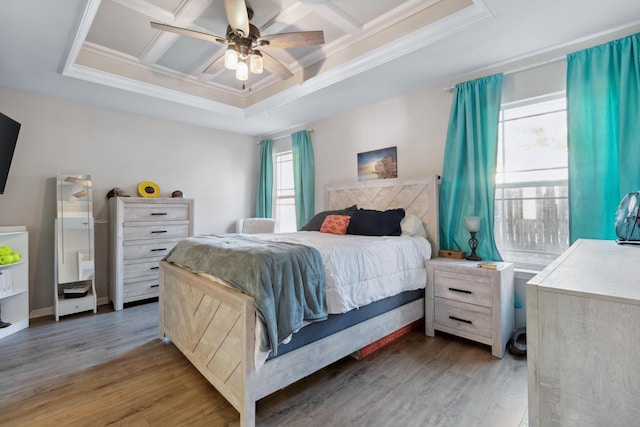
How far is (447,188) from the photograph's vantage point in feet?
9.91

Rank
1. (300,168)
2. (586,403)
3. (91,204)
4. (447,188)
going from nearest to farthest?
(586,403) → (447,188) → (91,204) → (300,168)

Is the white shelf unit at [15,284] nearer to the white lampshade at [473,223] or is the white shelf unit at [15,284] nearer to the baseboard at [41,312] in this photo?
the baseboard at [41,312]

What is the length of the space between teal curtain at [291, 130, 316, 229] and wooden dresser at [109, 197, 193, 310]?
1688 mm

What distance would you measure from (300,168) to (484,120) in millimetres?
2599

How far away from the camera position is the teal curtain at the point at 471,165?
2.73 metres

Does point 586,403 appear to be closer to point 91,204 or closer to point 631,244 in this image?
point 631,244

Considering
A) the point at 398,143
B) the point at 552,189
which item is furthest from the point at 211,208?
the point at 552,189

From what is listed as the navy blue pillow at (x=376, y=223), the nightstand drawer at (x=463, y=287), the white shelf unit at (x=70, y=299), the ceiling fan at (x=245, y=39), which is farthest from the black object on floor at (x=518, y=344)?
the white shelf unit at (x=70, y=299)

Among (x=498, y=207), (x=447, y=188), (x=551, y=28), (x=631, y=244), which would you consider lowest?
(x=631, y=244)

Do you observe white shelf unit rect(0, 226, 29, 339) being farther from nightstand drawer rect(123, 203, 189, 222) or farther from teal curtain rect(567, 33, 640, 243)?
teal curtain rect(567, 33, 640, 243)

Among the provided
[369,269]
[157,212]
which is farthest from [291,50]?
[157,212]

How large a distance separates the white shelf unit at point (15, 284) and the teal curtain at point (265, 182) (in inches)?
118

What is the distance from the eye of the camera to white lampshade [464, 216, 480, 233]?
267 centimetres

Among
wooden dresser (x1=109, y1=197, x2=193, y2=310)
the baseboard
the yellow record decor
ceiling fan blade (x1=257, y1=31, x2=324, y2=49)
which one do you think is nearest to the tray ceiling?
ceiling fan blade (x1=257, y1=31, x2=324, y2=49)
